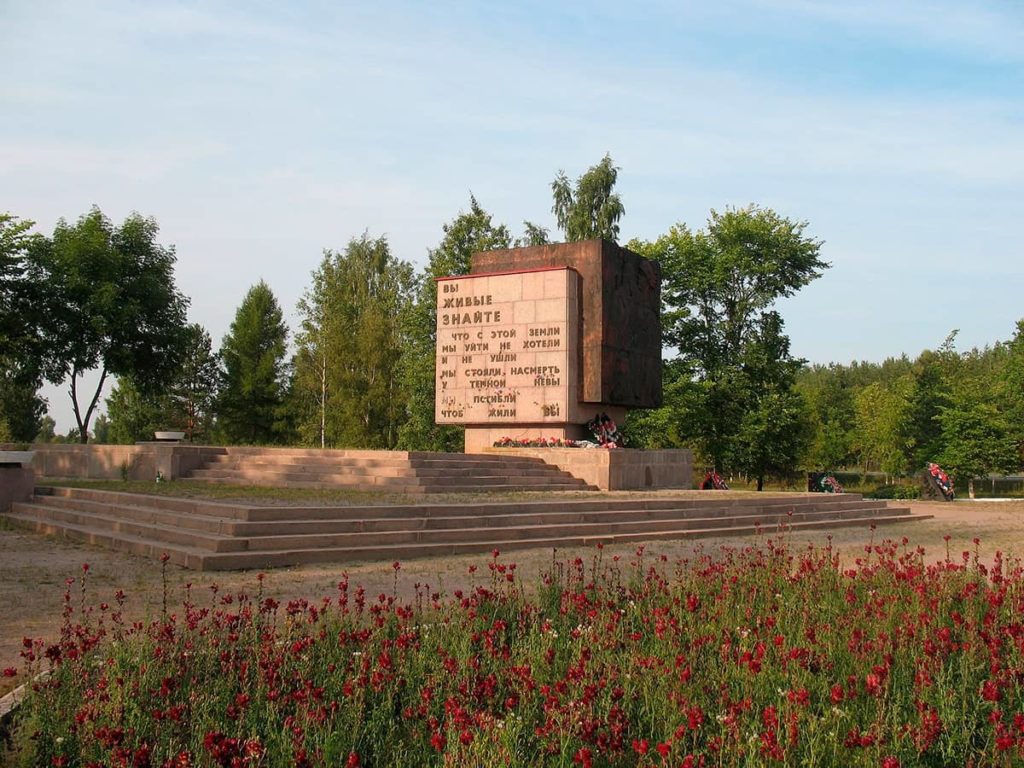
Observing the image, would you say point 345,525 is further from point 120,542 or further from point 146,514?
point 146,514

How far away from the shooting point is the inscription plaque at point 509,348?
25.6m

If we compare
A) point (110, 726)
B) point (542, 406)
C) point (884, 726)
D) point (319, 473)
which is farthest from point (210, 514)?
point (542, 406)

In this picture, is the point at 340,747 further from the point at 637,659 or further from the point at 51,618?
the point at 51,618

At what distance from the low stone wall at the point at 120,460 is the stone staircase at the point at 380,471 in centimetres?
34

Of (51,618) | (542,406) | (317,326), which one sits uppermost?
(317,326)

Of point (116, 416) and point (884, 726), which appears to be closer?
point (884, 726)

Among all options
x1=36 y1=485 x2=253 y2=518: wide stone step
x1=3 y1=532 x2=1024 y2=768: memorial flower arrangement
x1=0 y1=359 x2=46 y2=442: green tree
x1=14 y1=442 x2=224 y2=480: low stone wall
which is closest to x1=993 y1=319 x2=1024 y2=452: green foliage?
x1=14 y1=442 x2=224 y2=480: low stone wall

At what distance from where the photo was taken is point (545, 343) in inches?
1017

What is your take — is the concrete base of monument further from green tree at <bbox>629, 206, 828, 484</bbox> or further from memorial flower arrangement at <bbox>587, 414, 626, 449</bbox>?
green tree at <bbox>629, 206, 828, 484</bbox>

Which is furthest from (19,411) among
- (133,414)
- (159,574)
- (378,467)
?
(159,574)

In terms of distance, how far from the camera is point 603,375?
83.8 ft

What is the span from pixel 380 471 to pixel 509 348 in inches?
312

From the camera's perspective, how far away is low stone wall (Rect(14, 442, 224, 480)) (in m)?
21.8

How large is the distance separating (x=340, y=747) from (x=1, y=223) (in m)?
40.0
